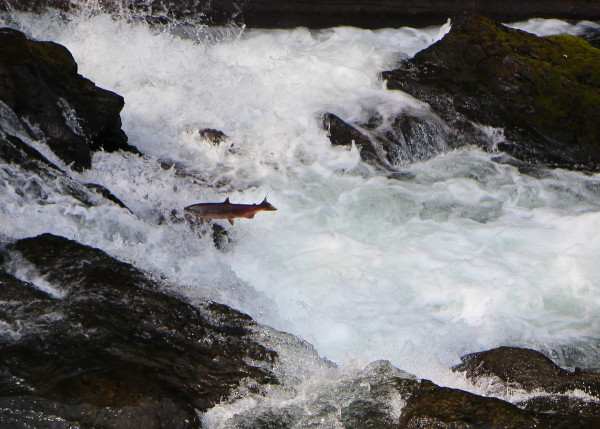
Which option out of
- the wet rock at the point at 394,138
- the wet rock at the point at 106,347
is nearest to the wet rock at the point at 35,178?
the wet rock at the point at 106,347

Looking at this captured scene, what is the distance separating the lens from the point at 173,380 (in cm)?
401

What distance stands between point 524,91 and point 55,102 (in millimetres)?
5452

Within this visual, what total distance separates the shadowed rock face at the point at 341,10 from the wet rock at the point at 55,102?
3683 millimetres

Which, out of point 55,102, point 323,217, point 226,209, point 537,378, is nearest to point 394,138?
point 323,217

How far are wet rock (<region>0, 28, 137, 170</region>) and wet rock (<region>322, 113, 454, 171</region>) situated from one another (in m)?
2.60

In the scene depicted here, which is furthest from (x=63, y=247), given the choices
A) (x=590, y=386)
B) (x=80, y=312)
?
(x=590, y=386)

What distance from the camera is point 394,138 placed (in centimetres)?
827

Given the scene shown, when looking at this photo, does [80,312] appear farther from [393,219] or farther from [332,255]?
[393,219]

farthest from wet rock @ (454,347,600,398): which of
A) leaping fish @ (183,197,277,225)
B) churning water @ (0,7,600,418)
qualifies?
A: leaping fish @ (183,197,277,225)

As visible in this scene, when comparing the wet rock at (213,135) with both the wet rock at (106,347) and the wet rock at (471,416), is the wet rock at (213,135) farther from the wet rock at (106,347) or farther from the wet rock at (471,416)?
the wet rock at (471,416)

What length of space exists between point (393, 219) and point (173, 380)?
145 inches

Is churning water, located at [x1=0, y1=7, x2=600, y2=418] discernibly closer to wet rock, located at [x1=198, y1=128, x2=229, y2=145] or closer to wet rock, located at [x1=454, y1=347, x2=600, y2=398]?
wet rock, located at [x1=198, y1=128, x2=229, y2=145]

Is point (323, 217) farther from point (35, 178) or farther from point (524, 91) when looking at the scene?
point (524, 91)

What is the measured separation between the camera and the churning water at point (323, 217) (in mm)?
5668
